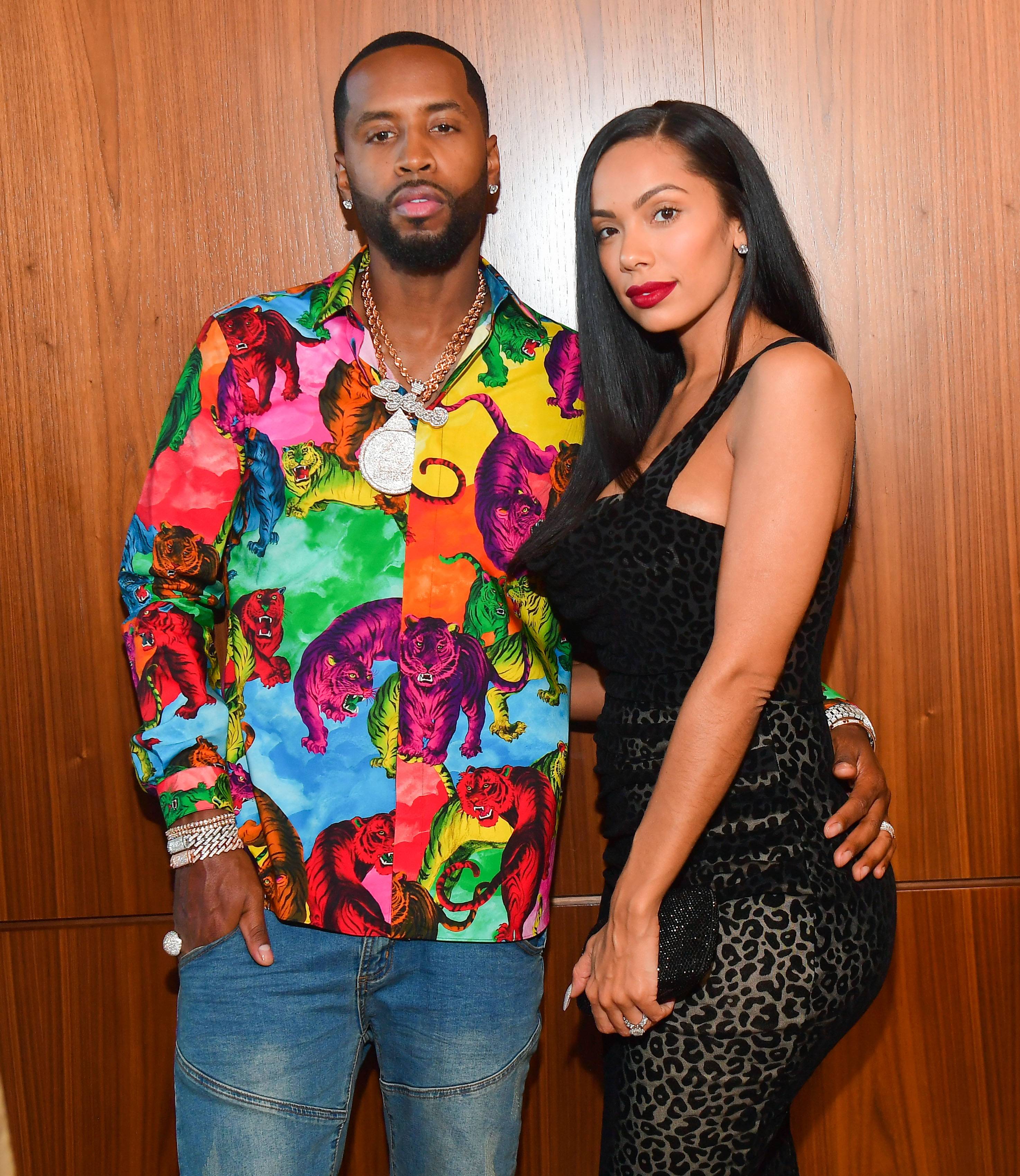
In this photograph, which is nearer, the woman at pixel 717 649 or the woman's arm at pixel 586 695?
the woman at pixel 717 649

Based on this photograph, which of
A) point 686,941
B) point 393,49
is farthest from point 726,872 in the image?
point 393,49

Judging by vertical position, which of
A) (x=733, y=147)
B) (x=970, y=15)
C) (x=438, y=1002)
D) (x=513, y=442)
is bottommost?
(x=438, y=1002)

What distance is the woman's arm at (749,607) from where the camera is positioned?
1310mm

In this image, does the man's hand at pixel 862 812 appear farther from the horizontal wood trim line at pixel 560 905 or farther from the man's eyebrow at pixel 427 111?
the man's eyebrow at pixel 427 111

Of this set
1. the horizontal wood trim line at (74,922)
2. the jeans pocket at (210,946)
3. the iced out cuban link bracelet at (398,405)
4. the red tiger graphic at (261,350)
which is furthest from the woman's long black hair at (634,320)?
the horizontal wood trim line at (74,922)

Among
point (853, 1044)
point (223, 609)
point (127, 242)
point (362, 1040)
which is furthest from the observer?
point (853, 1044)

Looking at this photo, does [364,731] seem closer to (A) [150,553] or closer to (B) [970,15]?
(A) [150,553]

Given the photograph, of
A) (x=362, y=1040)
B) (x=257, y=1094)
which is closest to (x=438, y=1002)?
(x=362, y=1040)

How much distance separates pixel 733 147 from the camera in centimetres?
156

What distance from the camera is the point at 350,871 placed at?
161 centimetres

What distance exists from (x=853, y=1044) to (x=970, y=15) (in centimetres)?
205

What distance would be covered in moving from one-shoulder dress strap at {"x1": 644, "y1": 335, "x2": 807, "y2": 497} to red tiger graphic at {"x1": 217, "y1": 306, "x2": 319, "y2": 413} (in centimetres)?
61

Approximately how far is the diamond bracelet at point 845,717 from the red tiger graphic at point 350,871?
75 cm

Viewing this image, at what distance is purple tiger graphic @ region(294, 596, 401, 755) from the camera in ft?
5.32
